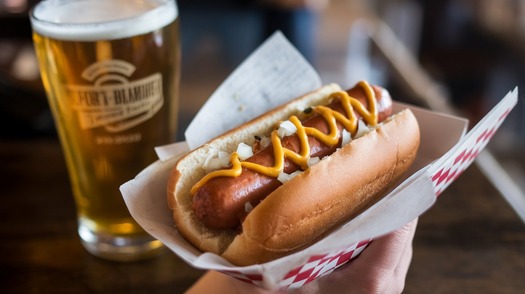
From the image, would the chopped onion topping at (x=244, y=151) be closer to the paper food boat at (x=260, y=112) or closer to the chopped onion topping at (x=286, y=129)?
the chopped onion topping at (x=286, y=129)

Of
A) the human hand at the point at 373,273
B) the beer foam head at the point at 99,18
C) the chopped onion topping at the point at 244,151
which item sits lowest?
the human hand at the point at 373,273

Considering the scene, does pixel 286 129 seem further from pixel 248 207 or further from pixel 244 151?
pixel 248 207

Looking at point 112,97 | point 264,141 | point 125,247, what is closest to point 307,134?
point 264,141

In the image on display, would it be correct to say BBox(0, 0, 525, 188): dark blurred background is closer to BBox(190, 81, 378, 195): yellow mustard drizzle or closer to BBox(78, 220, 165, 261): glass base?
BBox(78, 220, 165, 261): glass base

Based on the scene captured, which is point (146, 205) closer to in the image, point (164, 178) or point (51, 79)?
point (164, 178)

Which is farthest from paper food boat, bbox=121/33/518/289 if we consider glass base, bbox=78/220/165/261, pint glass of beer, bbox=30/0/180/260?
glass base, bbox=78/220/165/261

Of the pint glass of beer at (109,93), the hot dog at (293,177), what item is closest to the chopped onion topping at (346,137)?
the hot dog at (293,177)

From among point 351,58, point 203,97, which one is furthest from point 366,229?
point 351,58
